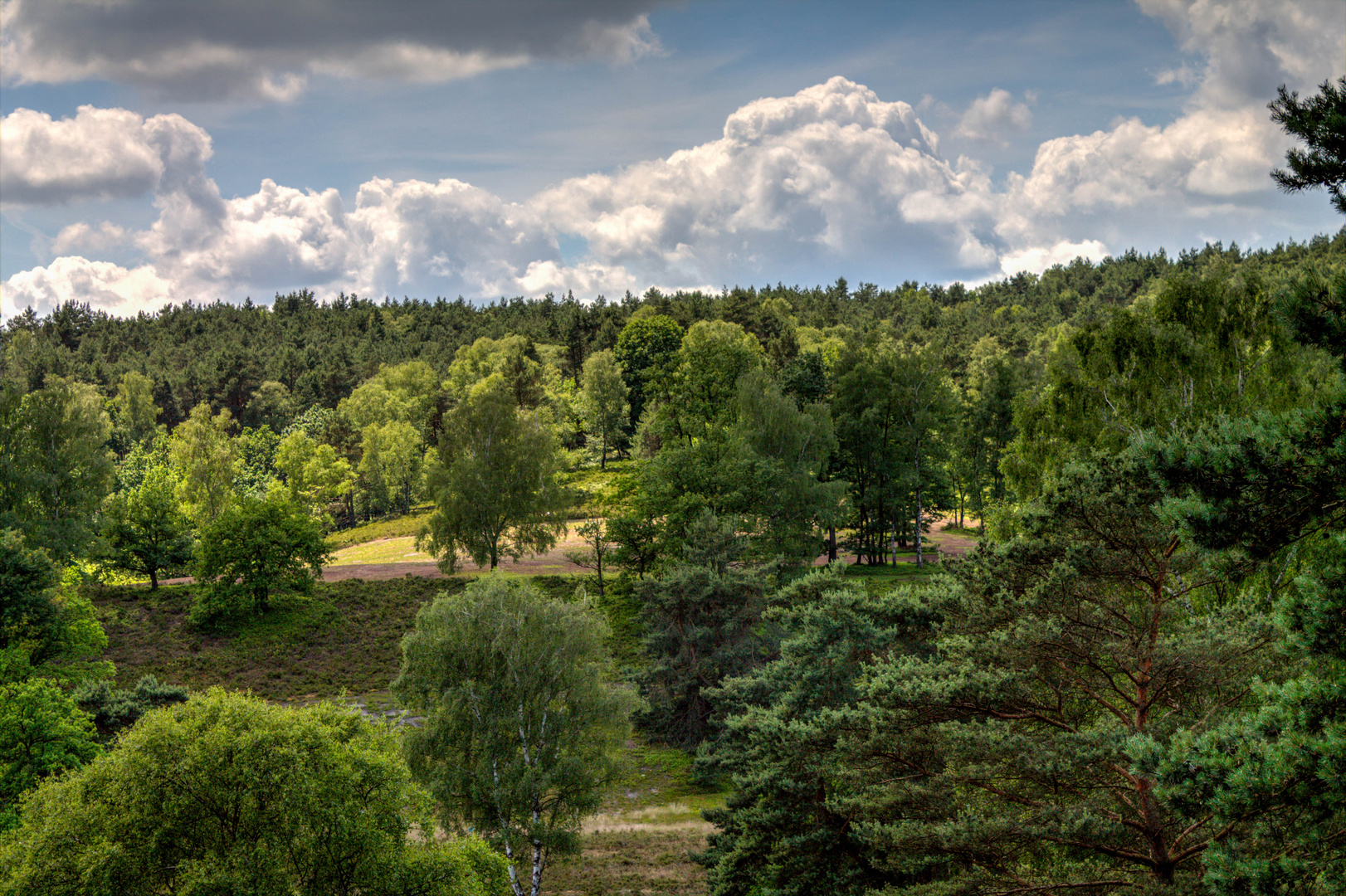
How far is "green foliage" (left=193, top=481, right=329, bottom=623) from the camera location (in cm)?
3831

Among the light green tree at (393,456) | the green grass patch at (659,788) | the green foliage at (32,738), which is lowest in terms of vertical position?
the green grass patch at (659,788)

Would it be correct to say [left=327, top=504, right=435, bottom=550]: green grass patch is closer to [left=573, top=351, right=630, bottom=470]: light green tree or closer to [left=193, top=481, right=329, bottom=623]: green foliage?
[left=573, top=351, right=630, bottom=470]: light green tree

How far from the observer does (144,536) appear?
41.5 m

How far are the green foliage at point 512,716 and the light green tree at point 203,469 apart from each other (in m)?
47.5

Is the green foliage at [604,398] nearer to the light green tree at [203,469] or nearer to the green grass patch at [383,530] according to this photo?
the green grass patch at [383,530]

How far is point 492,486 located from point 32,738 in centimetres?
2496

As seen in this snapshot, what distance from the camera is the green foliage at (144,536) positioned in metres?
41.0

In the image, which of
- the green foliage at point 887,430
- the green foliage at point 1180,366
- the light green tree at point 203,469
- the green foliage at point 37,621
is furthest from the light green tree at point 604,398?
the green foliage at point 1180,366

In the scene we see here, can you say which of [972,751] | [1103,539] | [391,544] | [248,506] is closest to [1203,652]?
[1103,539]

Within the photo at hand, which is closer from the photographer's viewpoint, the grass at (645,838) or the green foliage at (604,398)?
the grass at (645,838)

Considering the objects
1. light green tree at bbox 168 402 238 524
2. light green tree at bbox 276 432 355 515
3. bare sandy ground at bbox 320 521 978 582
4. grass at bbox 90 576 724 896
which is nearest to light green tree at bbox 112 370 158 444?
light green tree at bbox 168 402 238 524

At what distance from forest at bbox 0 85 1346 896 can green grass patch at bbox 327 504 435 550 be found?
17618mm

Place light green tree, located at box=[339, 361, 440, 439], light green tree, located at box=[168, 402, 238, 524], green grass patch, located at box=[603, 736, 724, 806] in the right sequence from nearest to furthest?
green grass patch, located at box=[603, 736, 724, 806] < light green tree, located at box=[168, 402, 238, 524] < light green tree, located at box=[339, 361, 440, 439]

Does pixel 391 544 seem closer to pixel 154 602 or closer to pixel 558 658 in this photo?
pixel 154 602
